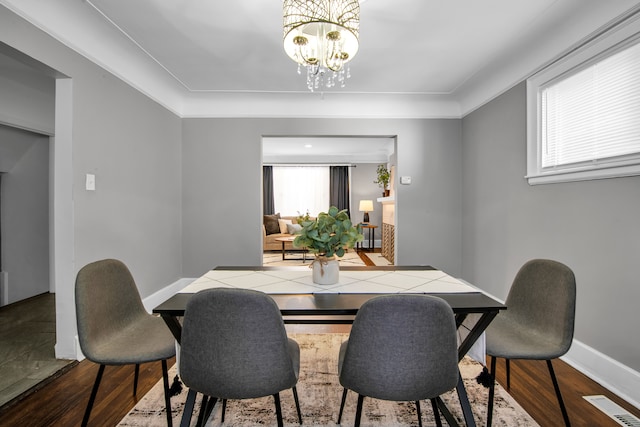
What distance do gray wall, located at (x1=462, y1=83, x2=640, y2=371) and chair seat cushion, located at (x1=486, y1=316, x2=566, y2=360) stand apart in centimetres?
73

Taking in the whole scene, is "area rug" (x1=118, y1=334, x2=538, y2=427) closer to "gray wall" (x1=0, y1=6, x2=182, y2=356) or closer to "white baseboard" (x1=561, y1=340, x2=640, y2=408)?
"white baseboard" (x1=561, y1=340, x2=640, y2=408)

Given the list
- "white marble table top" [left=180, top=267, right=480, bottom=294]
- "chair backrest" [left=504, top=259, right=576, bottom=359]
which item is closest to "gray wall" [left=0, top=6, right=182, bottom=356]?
"white marble table top" [left=180, top=267, right=480, bottom=294]

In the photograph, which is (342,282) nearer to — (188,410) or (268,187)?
(188,410)

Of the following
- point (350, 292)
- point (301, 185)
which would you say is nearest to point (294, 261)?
→ point (301, 185)

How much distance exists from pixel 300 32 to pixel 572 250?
2.32 meters

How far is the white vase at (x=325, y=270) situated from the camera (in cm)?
160

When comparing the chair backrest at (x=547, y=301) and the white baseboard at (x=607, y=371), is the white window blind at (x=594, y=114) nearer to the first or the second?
the chair backrest at (x=547, y=301)

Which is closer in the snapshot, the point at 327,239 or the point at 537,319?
the point at 327,239

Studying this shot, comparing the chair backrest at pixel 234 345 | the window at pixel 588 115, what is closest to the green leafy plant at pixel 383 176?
the window at pixel 588 115

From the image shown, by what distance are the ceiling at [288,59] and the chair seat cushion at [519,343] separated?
6.27 ft

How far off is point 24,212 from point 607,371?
5563 mm

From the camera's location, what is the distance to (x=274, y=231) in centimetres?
719

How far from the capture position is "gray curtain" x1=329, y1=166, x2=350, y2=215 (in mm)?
8125

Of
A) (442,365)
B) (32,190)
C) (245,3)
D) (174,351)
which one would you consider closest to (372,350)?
(442,365)
